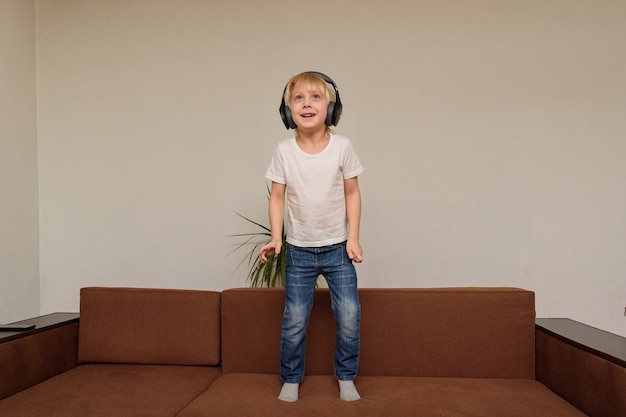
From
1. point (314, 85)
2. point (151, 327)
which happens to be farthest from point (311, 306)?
point (314, 85)

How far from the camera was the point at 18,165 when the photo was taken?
3.52 metres

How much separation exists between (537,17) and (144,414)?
3.53m

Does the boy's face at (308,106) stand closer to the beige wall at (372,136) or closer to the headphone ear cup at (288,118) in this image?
the headphone ear cup at (288,118)

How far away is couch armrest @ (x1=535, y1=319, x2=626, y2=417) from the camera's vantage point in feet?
4.78

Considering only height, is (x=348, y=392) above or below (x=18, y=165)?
below

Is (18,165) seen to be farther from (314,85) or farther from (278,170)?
(314,85)

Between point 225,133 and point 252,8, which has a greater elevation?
point 252,8

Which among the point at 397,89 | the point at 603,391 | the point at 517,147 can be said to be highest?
the point at 397,89

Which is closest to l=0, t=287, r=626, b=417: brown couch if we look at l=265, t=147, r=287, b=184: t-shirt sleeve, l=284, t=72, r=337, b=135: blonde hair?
l=265, t=147, r=287, b=184: t-shirt sleeve

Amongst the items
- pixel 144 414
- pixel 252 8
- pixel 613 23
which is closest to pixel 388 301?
pixel 144 414

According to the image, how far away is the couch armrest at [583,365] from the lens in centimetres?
146

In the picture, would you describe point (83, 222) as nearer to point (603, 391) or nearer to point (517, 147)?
point (517, 147)

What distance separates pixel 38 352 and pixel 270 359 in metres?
0.89

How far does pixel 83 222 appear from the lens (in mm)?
3756
